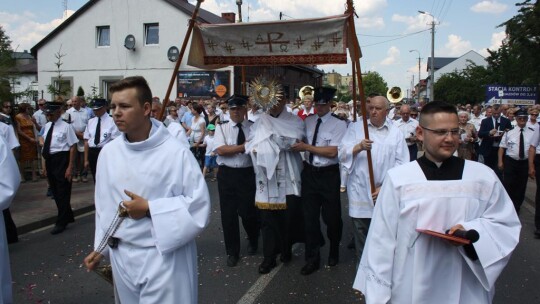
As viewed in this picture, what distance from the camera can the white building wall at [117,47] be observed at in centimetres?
2923

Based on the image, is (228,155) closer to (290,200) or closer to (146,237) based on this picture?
(290,200)

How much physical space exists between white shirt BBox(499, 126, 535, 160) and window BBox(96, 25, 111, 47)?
27.2 m

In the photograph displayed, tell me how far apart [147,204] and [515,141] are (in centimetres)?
739

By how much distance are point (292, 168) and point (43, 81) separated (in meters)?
30.7

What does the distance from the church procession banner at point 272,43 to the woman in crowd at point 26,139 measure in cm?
771

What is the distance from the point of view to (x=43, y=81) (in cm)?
3225

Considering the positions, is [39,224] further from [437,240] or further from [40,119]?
[437,240]

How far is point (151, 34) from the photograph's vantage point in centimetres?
3006

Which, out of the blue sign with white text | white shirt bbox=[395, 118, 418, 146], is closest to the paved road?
white shirt bbox=[395, 118, 418, 146]

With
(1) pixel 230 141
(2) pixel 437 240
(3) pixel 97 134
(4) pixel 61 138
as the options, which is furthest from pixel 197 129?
(2) pixel 437 240

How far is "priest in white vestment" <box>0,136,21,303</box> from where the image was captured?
139 inches

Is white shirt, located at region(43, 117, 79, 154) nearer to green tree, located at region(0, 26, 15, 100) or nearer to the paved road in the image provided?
the paved road

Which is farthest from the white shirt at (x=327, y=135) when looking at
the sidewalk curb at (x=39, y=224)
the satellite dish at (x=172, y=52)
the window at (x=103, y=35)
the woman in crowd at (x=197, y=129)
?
the window at (x=103, y=35)

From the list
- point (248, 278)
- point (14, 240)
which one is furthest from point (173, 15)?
point (248, 278)
